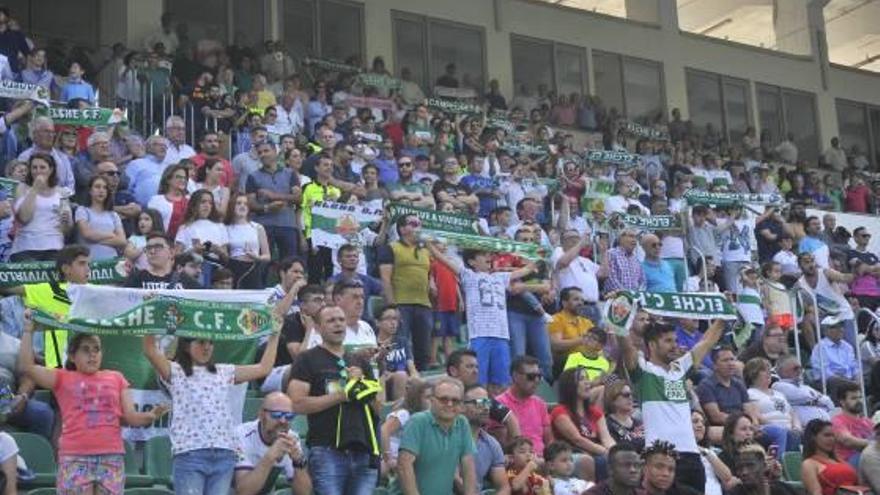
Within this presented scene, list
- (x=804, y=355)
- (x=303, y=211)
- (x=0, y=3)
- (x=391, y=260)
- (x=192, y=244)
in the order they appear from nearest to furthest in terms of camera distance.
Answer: (x=192, y=244) → (x=391, y=260) → (x=303, y=211) → (x=804, y=355) → (x=0, y=3)

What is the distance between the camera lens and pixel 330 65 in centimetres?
2011

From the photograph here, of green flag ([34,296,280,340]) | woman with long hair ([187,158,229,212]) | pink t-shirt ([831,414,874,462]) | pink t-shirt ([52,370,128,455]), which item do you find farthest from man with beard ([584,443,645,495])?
woman with long hair ([187,158,229,212])

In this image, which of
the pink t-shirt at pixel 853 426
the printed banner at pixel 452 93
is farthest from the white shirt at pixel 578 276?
the printed banner at pixel 452 93

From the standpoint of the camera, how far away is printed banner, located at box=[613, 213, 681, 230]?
1474cm

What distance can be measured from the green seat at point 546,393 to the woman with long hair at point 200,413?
420cm

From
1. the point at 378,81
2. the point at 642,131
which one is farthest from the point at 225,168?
the point at 642,131

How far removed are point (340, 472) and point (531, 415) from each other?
2508 millimetres

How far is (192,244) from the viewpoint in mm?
11039

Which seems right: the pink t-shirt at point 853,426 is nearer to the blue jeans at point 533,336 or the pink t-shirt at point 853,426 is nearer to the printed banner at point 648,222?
the blue jeans at point 533,336

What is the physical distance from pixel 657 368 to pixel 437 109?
10864 mm

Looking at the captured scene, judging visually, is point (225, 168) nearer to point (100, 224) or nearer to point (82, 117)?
point (82, 117)

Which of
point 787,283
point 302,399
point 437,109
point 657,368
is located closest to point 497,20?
point 437,109

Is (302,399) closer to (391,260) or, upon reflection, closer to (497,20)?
(391,260)

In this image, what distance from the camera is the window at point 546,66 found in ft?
78.2
